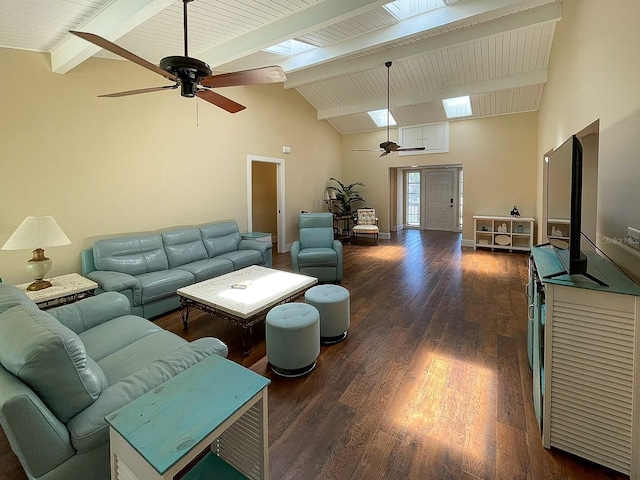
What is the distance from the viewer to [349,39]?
13.8ft

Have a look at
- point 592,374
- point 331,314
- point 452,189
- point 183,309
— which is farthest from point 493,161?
point 183,309

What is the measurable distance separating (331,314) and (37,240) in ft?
8.64

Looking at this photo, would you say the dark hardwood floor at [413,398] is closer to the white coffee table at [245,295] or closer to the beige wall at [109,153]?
the white coffee table at [245,295]

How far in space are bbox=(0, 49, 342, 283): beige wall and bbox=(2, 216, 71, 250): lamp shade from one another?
26.0 inches

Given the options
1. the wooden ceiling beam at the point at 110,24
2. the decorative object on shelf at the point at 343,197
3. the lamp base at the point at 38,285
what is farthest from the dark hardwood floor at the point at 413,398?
the decorative object on shelf at the point at 343,197

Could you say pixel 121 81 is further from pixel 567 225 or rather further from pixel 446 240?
pixel 446 240

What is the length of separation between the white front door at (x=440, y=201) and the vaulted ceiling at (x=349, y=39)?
2.89 meters

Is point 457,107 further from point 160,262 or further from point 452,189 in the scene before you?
point 160,262

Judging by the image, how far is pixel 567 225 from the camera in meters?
1.66

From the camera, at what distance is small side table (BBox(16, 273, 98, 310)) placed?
8.58ft

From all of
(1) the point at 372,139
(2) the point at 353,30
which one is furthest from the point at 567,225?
(1) the point at 372,139

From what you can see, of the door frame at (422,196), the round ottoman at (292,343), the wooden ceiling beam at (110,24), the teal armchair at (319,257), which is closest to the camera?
the round ottoman at (292,343)

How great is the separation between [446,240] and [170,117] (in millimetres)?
6870

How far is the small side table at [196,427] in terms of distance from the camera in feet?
2.92
